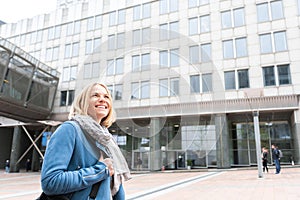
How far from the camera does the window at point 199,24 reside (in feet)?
80.7

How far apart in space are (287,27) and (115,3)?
18.3 m

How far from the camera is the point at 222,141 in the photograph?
22.0 metres

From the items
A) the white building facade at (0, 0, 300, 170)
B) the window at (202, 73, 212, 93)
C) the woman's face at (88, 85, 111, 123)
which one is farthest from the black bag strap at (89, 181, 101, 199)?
the window at (202, 73, 212, 93)

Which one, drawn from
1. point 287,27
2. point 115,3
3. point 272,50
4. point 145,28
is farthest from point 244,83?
point 115,3

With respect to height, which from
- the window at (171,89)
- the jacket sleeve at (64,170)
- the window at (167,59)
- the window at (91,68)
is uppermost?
the window at (167,59)

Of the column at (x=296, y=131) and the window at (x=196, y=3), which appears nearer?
the column at (x=296, y=131)

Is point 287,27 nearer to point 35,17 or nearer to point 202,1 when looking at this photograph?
point 202,1

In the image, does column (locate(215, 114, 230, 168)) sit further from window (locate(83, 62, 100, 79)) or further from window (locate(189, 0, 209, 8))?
window (locate(83, 62, 100, 79))

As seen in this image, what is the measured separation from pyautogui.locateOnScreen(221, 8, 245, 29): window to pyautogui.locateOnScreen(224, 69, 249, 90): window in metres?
4.63

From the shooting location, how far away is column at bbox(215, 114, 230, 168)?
21.6 meters

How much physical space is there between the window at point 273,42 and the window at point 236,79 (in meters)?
2.61

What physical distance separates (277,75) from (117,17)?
1793 cm

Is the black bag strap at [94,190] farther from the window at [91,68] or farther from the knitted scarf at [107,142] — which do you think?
the window at [91,68]

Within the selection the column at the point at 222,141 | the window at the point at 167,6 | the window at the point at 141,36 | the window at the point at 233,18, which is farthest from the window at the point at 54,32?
the column at the point at 222,141
